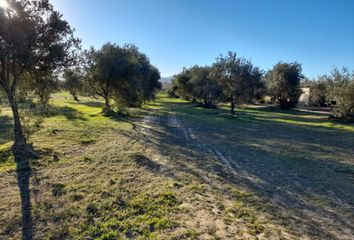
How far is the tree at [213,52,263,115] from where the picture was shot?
102 ft

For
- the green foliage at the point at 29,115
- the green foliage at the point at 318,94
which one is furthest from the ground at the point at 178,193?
the green foliage at the point at 318,94

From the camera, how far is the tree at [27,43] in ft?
31.6

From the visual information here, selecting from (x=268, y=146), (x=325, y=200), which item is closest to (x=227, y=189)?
(x=325, y=200)

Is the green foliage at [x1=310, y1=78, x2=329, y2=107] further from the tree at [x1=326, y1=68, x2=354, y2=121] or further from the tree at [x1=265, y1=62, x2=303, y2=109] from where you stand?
the tree at [x1=326, y1=68, x2=354, y2=121]

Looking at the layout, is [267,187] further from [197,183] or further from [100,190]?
[100,190]

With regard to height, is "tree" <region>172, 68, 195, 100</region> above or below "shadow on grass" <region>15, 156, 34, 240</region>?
above

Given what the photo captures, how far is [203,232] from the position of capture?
5.02 meters

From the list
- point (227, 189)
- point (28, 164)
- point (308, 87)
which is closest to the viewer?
point (227, 189)

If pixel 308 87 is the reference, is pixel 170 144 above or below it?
below

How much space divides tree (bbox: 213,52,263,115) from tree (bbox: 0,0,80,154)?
22.2 metres

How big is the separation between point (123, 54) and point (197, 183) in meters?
21.4

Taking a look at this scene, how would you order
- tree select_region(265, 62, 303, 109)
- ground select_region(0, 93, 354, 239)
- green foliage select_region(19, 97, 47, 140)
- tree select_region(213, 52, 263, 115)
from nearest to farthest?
1. ground select_region(0, 93, 354, 239)
2. green foliage select_region(19, 97, 47, 140)
3. tree select_region(213, 52, 263, 115)
4. tree select_region(265, 62, 303, 109)

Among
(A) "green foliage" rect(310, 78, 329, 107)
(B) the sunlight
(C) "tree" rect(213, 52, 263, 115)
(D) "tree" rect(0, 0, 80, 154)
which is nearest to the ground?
(D) "tree" rect(0, 0, 80, 154)

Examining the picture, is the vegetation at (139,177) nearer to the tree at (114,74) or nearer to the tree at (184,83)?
the tree at (114,74)
